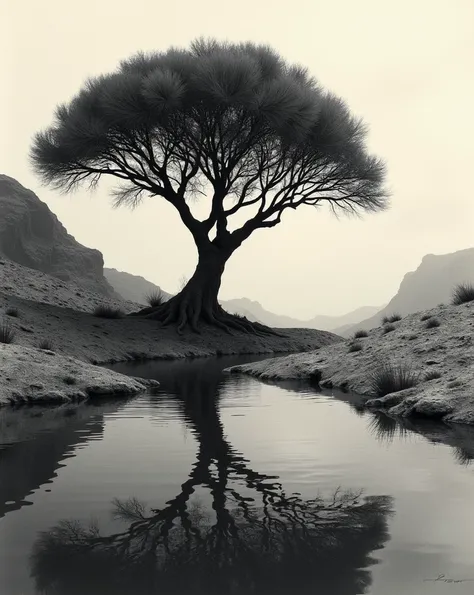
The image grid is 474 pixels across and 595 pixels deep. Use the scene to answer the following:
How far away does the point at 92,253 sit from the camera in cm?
9844

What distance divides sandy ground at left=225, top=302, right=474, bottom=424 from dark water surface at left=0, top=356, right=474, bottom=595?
3.13ft

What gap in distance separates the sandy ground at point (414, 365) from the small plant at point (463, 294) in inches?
39.3

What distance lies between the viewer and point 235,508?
4.95 metres

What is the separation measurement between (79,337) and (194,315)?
938 cm

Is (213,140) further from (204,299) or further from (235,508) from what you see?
(235,508)

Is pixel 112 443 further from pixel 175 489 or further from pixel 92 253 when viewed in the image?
pixel 92 253

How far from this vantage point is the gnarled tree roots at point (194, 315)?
107 feet

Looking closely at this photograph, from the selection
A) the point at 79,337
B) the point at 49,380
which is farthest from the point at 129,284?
the point at 49,380

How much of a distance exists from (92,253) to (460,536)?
9752 centimetres

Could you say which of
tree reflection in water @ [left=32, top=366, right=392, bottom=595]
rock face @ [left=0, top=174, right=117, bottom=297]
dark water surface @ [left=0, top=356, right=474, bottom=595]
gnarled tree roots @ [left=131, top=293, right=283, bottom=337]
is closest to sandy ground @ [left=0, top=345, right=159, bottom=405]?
dark water surface @ [left=0, top=356, right=474, bottom=595]

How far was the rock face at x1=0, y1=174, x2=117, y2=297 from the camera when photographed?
283 ft
